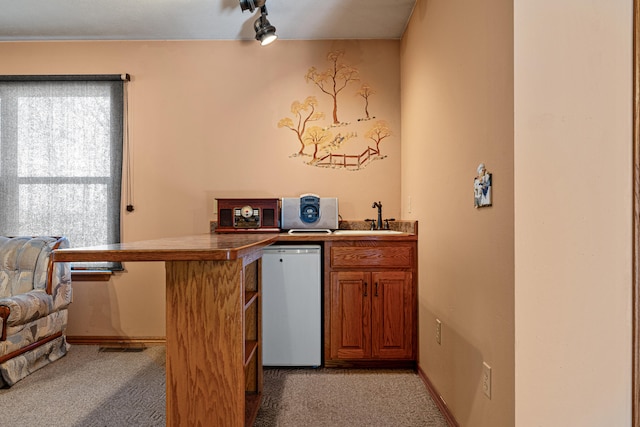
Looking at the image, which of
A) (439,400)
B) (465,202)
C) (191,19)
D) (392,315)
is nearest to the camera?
(465,202)

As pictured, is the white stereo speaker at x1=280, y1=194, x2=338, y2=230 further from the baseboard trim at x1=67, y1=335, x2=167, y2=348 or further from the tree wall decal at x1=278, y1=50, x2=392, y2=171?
the baseboard trim at x1=67, y1=335, x2=167, y2=348

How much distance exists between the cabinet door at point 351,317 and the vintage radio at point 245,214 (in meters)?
0.72

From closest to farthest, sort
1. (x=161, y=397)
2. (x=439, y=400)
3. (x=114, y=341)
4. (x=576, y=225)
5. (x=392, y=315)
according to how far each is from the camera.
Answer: (x=576, y=225) → (x=439, y=400) → (x=161, y=397) → (x=392, y=315) → (x=114, y=341)

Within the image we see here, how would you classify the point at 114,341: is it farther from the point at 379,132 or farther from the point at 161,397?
the point at 379,132

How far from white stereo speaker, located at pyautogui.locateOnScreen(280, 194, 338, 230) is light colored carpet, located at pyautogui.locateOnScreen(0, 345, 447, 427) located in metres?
1.05

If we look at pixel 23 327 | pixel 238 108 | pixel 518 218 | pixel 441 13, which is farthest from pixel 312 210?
pixel 23 327

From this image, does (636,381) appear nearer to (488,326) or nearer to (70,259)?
(488,326)

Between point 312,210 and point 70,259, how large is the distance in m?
1.95

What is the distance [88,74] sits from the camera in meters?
3.12

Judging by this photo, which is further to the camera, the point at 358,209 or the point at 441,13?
the point at 358,209

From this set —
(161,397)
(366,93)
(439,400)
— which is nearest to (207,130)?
(366,93)

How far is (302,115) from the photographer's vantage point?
311cm

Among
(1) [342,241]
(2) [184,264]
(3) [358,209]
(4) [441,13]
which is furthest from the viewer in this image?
(3) [358,209]

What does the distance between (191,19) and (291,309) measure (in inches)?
90.6
